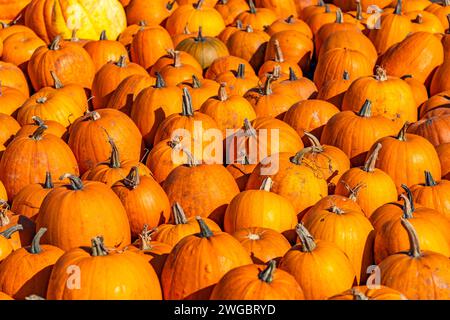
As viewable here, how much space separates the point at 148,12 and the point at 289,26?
1.44 m

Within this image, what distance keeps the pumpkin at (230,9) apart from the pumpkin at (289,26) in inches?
24.4

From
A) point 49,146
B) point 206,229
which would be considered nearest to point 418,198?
point 206,229

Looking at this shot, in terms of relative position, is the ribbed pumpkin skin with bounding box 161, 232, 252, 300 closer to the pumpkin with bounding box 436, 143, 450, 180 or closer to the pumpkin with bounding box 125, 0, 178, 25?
the pumpkin with bounding box 436, 143, 450, 180

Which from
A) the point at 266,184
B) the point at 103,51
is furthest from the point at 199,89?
the point at 266,184

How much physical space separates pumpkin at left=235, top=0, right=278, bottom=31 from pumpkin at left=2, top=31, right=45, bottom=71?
1.95 meters

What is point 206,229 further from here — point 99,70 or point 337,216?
point 99,70

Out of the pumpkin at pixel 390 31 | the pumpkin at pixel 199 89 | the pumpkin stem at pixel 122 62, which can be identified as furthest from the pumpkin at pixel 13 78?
the pumpkin at pixel 390 31

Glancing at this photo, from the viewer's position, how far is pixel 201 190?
4082mm

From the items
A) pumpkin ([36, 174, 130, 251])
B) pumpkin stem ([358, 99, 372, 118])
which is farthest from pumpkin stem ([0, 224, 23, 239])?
pumpkin stem ([358, 99, 372, 118])

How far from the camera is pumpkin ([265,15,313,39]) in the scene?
6.75 m

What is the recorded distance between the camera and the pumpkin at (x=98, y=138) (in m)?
4.67

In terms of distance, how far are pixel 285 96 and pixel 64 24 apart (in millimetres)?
2509

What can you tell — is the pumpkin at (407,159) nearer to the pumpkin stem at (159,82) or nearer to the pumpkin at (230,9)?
Answer: the pumpkin stem at (159,82)

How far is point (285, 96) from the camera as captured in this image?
17.2 ft
